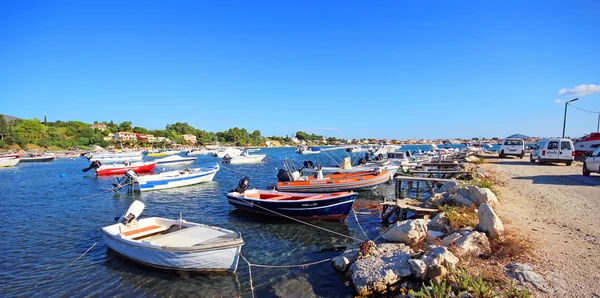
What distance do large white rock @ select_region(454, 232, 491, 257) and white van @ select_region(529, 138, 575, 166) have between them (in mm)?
20186

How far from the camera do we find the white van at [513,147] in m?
31.9

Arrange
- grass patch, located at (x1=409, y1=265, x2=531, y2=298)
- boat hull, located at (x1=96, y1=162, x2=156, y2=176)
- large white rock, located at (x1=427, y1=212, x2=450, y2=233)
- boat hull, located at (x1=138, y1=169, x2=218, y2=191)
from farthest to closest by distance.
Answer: boat hull, located at (x1=96, y1=162, x2=156, y2=176)
boat hull, located at (x1=138, y1=169, x2=218, y2=191)
large white rock, located at (x1=427, y1=212, x2=450, y2=233)
grass patch, located at (x1=409, y1=265, x2=531, y2=298)

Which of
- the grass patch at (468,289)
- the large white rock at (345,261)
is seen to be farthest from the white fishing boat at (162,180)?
the grass patch at (468,289)

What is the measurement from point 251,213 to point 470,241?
1040 cm

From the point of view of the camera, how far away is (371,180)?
816 inches

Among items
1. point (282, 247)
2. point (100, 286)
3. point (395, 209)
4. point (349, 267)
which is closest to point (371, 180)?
point (395, 209)

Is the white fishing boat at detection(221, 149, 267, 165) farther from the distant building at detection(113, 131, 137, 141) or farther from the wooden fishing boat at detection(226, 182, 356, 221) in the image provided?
the distant building at detection(113, 131, 137, 141)

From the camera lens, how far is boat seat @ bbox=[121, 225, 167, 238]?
32.4ft

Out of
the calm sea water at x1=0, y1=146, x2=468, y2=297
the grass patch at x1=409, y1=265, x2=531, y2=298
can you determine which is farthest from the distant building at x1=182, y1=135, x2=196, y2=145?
the grass patch at x1=409, y1=265, x2=531, y2=298

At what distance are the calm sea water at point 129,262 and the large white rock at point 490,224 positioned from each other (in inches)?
159

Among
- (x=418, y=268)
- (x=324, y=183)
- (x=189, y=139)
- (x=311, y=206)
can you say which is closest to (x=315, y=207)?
(x=311, y=206)

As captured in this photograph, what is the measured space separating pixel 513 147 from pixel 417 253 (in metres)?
32.8

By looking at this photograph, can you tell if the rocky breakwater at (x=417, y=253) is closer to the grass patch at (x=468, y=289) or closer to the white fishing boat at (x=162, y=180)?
the grass patch at (x=468, y=289)

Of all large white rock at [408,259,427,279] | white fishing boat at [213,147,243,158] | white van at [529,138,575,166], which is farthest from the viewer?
white fishing boat at [213,147,243,158]
